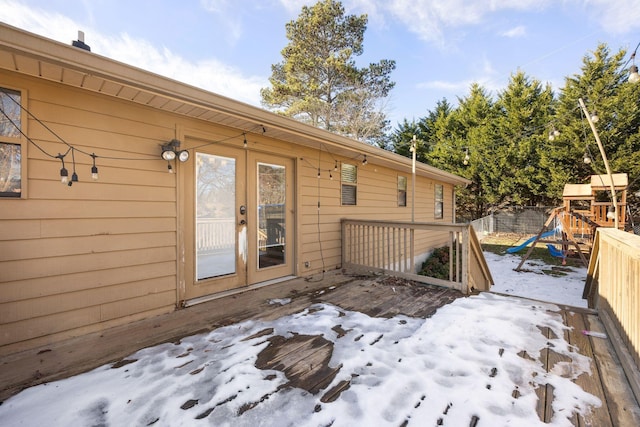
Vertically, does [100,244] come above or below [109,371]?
above

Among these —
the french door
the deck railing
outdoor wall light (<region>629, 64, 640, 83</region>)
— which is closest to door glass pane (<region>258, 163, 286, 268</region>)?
the french door

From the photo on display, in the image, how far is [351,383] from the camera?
173cm

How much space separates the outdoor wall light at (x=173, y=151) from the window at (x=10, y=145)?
1.01m

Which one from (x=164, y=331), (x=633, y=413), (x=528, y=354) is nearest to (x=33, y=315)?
(x=164, y=331)

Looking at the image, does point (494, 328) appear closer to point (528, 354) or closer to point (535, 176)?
point (528, 354)

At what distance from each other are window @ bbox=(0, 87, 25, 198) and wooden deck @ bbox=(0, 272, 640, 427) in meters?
1.27

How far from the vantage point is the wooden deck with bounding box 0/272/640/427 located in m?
1.64

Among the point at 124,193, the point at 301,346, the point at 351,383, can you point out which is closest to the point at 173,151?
the point at 124,193

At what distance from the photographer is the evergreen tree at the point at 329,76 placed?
11930mm

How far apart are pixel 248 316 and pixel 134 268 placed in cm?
119

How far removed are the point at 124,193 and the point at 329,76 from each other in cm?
1179

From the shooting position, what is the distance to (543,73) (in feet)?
40.2

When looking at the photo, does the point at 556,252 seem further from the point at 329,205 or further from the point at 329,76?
the point at 329,76

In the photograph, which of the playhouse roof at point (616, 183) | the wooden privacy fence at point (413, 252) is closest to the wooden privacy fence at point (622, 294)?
the wooden privacy fence at point (413, 252)
